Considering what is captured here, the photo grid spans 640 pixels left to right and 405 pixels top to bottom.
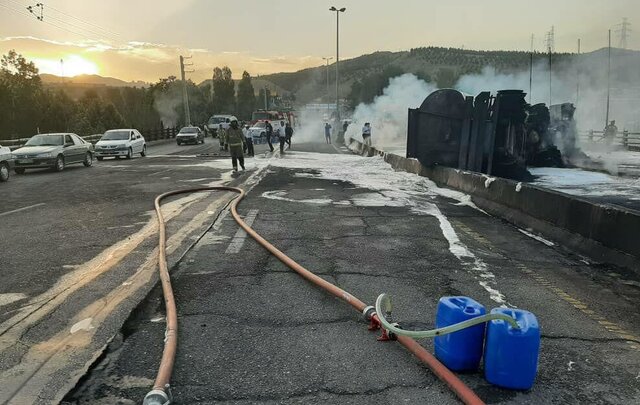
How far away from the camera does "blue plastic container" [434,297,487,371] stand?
10.7 ft

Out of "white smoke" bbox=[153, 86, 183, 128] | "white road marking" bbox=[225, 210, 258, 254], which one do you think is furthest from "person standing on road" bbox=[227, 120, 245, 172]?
"white smoke" bbox=[153, 86, 183, 128]

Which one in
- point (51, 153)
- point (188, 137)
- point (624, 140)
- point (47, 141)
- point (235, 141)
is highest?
point (47, 141)

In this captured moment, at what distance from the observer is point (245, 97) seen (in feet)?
Answer: 364

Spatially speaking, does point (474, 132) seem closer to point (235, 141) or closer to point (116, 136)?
point (235, 141)

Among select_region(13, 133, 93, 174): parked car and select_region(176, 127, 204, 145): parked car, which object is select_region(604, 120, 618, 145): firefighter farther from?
select_region(13, 133, 93, 174): parked car

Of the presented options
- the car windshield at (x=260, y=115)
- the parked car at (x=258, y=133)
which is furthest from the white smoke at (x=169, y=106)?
the parked car at (x=258, y=133)

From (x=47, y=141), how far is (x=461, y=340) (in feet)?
66.3

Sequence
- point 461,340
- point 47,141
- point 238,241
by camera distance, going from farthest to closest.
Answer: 1. point 47,141
2. point 238,241
3. point 461,340

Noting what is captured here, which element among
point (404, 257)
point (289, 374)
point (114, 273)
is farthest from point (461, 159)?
point (289, 374)

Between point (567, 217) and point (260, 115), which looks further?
point (260, 115)

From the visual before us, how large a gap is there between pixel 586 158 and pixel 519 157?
27.2 ft

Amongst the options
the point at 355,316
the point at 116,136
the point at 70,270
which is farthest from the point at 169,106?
the point at 355,316

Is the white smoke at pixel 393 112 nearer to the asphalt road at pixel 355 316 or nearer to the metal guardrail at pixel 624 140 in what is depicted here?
the metal guardrail at pixel 624 140

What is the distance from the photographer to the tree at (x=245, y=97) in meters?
108
